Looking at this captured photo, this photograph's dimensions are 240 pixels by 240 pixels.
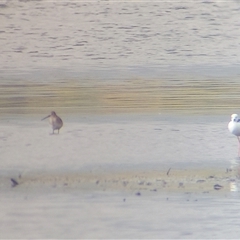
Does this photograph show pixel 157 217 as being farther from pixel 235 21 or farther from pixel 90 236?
pixel 235 21

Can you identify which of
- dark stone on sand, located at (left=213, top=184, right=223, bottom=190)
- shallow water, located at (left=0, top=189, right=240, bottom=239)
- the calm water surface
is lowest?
shallow water, located at (left=0, top=189, right=240, bottom=239)

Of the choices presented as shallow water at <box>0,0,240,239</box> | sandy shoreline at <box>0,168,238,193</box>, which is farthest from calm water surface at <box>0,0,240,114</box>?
sandy shoreline at <box>0,168,238,193</box>

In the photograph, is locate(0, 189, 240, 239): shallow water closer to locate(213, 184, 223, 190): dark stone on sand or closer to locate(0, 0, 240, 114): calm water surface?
locate(213, 184, 223, 190): dark stone on sand

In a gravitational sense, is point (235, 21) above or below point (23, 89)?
above

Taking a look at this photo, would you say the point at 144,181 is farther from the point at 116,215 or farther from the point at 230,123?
the point at 230,123

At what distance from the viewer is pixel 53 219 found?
93.5 inches

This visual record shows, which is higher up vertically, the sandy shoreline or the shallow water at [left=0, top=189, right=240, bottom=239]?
the sandy shoreline

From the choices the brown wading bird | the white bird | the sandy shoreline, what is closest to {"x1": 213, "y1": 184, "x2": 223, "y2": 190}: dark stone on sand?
the sandy shoreline

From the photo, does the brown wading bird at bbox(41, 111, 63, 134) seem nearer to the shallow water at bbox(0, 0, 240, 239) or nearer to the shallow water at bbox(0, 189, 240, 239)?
the shallow water at bbox(0, 0, 240, 239)

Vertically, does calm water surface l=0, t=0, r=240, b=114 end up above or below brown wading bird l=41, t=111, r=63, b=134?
above

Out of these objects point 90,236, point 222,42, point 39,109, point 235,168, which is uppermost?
point 222,42

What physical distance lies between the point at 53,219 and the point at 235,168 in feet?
1.93

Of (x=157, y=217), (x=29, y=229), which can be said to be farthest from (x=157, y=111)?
(x=29, y=229)

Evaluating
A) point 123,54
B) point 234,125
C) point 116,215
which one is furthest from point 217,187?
point 123,54
